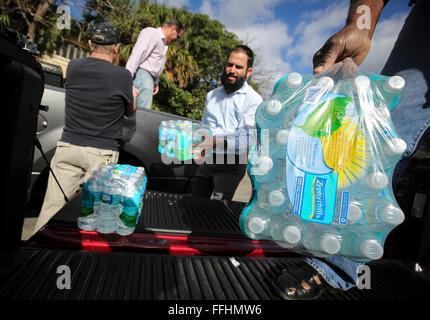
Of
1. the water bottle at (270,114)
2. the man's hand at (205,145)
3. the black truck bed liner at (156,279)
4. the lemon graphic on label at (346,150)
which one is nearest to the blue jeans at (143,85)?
the man's hand at (205,145)

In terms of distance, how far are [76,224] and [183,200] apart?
110 cm

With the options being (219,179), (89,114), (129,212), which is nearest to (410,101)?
(129,212)

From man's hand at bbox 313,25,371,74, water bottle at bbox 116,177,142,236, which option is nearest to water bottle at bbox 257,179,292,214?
man's hand at bbox 313,25,371,74

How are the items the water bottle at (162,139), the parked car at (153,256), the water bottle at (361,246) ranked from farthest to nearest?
the water bottle at (162,139), the water bottle at (361,246), the parked car at (153,256)

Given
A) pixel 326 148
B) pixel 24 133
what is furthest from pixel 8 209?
pixel 326 148

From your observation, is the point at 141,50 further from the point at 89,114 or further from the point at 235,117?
the point at 235,117

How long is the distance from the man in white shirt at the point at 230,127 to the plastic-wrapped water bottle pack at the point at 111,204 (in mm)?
1080

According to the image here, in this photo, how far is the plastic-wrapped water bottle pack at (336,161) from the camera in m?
1.25

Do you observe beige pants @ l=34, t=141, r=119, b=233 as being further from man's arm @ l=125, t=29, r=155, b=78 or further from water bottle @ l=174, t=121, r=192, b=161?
man's arm @ l=125, t=29, r=155, b=78

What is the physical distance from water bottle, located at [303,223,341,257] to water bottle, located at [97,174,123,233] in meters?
1.37

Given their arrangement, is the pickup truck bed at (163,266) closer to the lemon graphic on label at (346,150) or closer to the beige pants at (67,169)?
the beige pants at (67,169)

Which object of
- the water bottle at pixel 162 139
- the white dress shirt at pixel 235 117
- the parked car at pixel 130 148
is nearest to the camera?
the parked car at pixel 130 148

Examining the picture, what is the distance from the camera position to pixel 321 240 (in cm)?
127

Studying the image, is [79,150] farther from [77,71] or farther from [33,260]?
[33,260]
